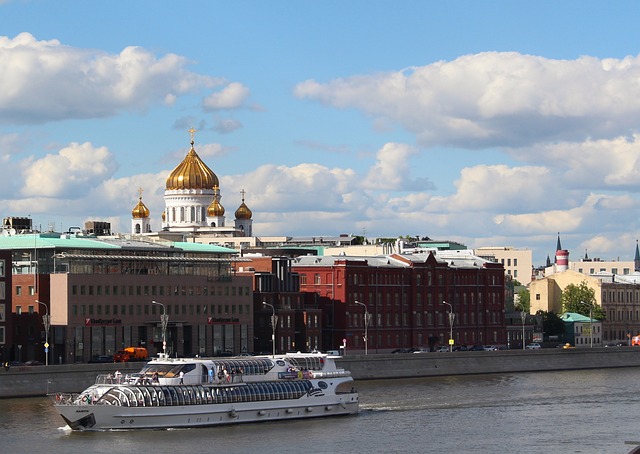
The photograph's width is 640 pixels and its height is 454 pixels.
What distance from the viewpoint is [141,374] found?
349ft

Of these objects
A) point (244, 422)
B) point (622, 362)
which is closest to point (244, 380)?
point (244, 422)

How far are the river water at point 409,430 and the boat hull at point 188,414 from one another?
39.3 inches

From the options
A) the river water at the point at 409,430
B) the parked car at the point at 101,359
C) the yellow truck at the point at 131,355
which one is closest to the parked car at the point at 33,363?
the parked car at the point at 101,359

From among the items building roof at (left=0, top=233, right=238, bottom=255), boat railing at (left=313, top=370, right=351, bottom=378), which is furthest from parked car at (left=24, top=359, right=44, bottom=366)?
boat railing at (left=313, top=370, right=351, bottom=378)

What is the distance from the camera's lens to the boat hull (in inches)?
3984

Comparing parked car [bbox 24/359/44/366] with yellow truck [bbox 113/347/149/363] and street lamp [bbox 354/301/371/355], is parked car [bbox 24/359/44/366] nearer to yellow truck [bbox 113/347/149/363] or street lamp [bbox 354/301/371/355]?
yellow truck [bbox 113/347/149/363]

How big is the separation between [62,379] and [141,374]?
2137 centimetres

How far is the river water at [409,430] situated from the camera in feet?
310

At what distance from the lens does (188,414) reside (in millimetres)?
104062

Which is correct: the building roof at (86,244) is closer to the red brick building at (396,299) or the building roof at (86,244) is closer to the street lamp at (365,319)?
the red brick building at (396,299)

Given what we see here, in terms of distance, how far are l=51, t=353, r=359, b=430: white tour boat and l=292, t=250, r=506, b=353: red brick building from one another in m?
62.1

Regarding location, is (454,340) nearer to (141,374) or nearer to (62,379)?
(62,379)

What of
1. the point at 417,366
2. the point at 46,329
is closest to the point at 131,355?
the point at 46,329

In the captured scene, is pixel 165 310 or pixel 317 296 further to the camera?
pixel 317 296
